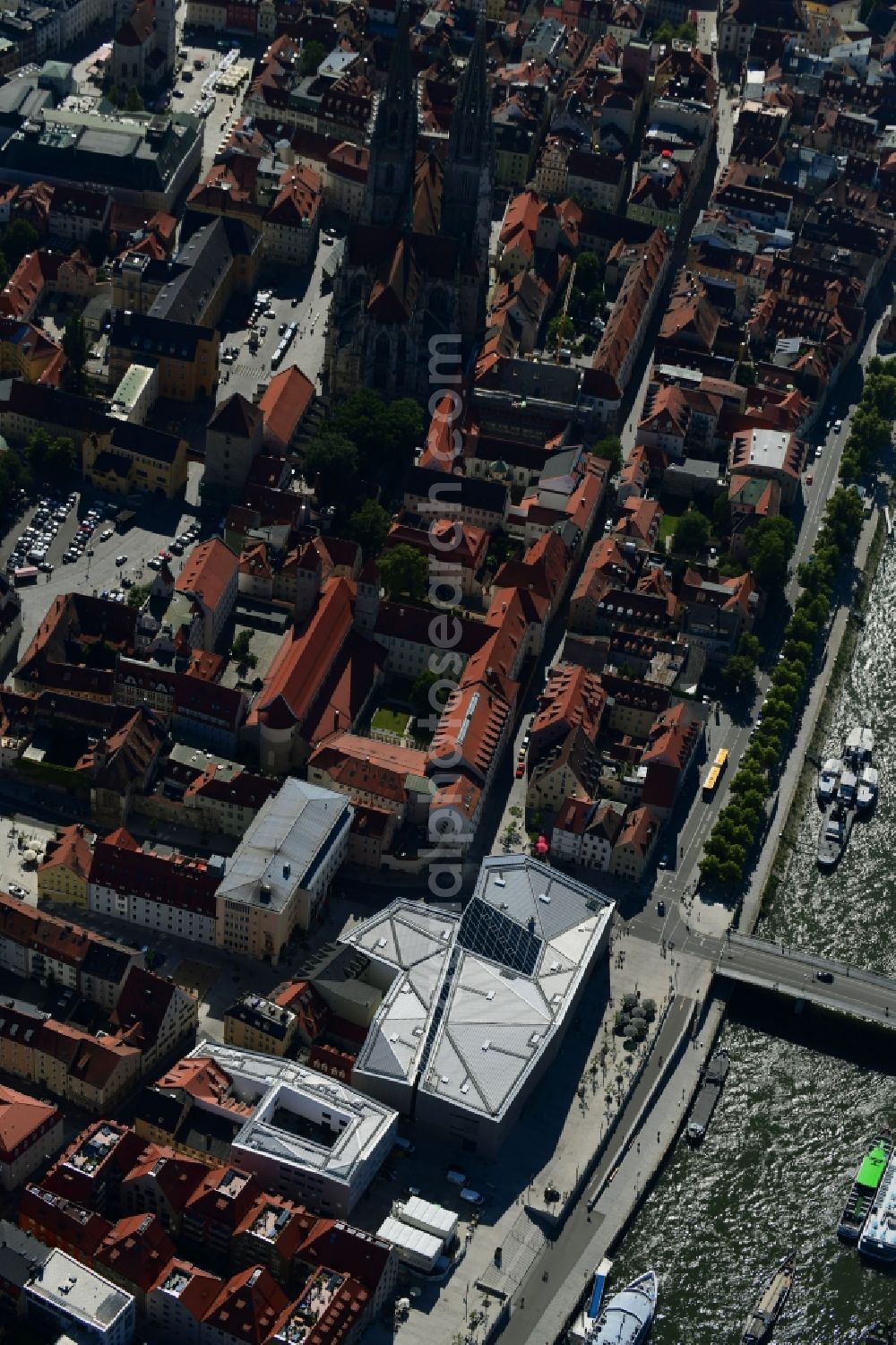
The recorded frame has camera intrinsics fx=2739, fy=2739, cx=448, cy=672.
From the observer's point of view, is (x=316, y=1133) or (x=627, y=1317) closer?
(x=627, y=1317)

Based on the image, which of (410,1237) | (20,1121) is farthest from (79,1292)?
(410,1237)

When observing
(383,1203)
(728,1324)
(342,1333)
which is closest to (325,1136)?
(383,1203)

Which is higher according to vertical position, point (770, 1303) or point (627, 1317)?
point (627, 1317)

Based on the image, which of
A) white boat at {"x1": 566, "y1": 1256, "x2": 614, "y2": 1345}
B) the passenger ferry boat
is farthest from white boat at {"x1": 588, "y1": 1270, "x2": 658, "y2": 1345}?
white boat at {"x1": 566, "y1": 1256, "x2": 614, "y2": 1345}

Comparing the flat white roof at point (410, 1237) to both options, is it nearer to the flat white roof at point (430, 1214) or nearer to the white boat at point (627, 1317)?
the flat white roof at point (430, 1214)

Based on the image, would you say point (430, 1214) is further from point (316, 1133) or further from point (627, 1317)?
point (627, 1317)

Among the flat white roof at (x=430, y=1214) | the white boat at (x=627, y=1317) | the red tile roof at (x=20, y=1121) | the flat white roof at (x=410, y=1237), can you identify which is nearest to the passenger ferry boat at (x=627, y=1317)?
the white boat at (x=627, y=1317)
